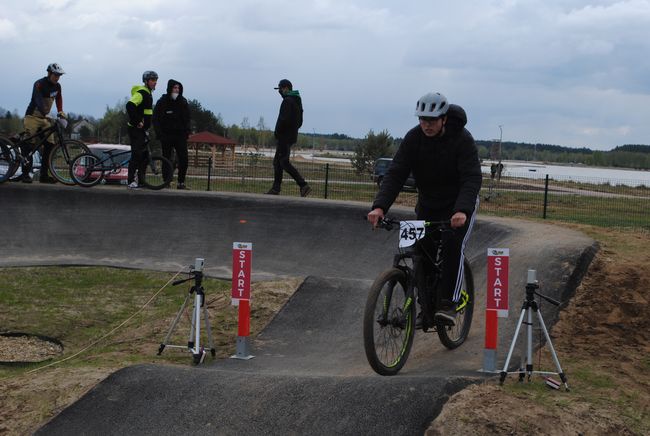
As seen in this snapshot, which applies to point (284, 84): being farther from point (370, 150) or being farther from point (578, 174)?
point (578, 174)

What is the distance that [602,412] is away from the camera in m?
4.98

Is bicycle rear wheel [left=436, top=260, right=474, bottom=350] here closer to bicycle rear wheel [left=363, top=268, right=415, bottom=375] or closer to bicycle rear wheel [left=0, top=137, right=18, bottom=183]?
bicycle rear wheel [left=363, top=268, right=415, bottom=375]

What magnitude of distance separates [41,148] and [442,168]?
35.6 ft

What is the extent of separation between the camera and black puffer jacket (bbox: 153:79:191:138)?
15367mm

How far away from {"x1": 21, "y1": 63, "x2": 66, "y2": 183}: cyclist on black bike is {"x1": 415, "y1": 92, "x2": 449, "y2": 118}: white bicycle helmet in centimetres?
1013

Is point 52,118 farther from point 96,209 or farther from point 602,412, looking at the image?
point 602,412

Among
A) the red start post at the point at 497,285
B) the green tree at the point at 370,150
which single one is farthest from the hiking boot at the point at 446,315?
the green tree at the point at 370,150

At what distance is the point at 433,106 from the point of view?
19.5 feet

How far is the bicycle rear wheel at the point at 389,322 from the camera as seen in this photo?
5.57m

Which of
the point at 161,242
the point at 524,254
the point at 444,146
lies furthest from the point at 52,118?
the point at 444,146

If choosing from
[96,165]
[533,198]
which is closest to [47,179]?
[96,165]

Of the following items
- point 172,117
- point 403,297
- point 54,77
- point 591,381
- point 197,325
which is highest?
point 54,77

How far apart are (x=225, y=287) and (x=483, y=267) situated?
3973 millimetres

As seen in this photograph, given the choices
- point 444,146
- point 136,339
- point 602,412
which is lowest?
point 136,339
